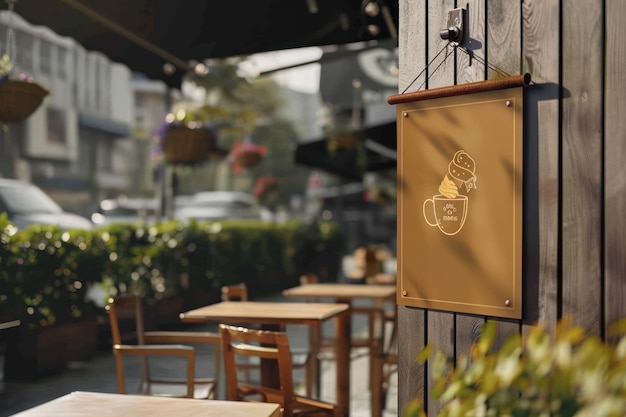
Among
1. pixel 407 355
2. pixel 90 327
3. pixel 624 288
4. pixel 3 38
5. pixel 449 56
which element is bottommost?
pixel 90 327

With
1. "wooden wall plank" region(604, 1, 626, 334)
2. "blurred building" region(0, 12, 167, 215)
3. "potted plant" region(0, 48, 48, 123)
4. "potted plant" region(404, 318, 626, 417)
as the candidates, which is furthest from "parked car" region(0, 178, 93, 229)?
"blurred building" region(0, 12, 167, 215)

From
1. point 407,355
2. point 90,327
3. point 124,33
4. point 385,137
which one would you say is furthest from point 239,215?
point 407,355

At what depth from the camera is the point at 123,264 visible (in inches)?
295

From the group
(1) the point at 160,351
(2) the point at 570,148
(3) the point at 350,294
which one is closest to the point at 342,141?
(3) the point at 350,294

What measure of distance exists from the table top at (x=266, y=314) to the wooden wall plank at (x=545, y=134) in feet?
6.19

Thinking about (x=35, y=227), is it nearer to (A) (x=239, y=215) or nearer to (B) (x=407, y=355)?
(B) (x=407, y=355)

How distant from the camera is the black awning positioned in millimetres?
9203

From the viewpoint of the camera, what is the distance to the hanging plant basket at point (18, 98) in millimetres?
4531

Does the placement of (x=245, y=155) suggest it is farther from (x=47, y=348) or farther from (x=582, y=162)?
(x=582, y=162)

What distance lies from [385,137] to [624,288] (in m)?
7.14

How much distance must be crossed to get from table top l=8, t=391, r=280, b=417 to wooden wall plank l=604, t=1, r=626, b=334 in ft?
3.46

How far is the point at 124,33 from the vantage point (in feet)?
18.2

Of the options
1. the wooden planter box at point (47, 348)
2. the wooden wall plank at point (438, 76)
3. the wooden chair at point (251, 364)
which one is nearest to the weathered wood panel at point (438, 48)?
the wooden wall plank at point (438, 76)

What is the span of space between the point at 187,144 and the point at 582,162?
491 centimetres
